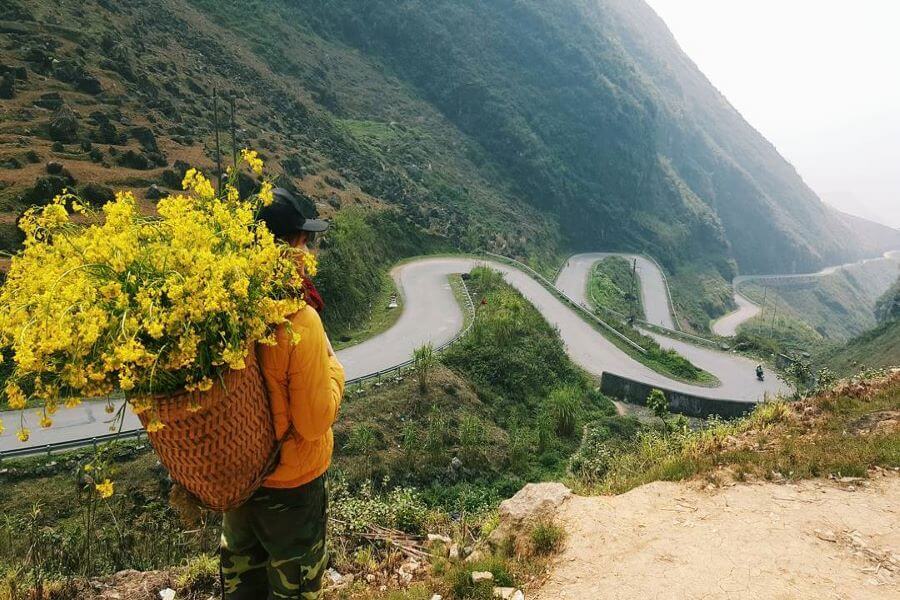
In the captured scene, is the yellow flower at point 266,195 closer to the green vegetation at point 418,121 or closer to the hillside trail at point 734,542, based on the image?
the hillside trail at point 734,542

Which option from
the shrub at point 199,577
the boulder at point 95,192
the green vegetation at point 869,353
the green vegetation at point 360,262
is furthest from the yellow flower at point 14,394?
the green vegetation at point 869,353

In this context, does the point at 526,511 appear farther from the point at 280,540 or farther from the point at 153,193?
the point at 153,193

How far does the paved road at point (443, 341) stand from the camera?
11664 millimetres

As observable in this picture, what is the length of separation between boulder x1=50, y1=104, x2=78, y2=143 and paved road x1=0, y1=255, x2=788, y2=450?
1589 cm

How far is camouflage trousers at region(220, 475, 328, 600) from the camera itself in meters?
3.00

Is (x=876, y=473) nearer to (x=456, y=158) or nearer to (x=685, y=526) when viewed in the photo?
(x=685, y=526)

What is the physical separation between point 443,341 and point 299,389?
57.2 feet

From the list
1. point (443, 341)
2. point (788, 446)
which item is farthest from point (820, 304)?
point (788, 446)

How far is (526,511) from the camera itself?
5.54 meters

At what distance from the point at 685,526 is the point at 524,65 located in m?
85.8

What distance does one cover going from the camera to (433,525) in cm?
625

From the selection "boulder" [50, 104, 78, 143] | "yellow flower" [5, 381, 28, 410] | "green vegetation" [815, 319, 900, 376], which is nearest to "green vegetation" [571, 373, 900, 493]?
"yellow flower" [5, 381, 28, 410]

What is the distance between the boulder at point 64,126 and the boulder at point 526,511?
1015 inches

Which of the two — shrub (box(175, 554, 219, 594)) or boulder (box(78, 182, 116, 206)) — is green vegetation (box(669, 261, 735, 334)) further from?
shrub (box(175, 554, 219, 594))
